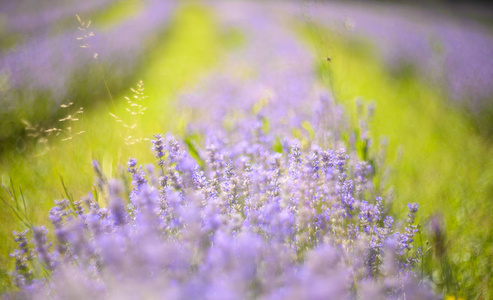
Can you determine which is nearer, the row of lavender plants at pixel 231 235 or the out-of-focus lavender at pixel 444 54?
the row of lavender plants at pixel 231 235

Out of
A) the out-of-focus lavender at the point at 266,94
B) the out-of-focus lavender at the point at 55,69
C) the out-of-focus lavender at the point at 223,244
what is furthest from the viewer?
the out-of-focus lavender at the point at 55,69

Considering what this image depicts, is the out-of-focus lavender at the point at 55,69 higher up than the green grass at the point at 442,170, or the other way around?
the out-of-focus lavender at the point at 55,69

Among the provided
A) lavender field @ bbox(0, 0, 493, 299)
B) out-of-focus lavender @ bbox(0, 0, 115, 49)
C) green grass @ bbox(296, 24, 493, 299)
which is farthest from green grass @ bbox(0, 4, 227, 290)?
out-of-focus lavender @ bbox(0, 0, 115, 49)

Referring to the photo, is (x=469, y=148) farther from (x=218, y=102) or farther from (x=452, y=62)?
(x=452, y=62)

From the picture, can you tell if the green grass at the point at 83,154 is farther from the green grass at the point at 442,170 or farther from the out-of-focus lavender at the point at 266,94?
the green grass at the point at 442,170

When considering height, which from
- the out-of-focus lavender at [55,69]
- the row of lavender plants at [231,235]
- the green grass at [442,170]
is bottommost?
the green grass at [442,170]

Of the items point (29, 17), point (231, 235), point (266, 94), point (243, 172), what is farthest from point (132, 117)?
point (29, 17)

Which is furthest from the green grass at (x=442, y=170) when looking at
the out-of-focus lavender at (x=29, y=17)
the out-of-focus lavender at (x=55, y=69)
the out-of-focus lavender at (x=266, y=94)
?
the out-of-focus lavender at (x=29, y=17)

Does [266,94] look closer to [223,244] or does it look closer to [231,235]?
[231,235]
